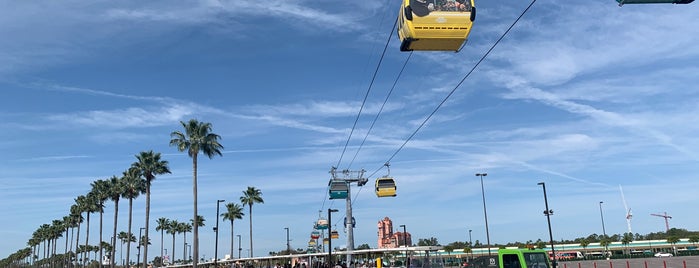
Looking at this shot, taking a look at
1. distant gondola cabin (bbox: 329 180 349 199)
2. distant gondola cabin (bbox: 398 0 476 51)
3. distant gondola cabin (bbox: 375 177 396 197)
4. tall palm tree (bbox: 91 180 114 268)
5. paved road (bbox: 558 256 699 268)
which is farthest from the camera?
tall palm tree (bbox: 91 180 114 268)

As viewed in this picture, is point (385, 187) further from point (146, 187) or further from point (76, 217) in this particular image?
point (76, 217)

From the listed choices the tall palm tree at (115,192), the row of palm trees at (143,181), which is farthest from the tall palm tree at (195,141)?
the tall palm tree at (115,192)

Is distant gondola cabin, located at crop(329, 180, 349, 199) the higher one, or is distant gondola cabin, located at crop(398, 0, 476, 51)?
distant gondola cabin, located at crop(329, 180, 349, 199)

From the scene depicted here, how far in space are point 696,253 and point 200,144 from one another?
301 ft

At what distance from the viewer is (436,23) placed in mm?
15641

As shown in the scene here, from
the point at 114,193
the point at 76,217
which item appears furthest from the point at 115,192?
the point at 76,217

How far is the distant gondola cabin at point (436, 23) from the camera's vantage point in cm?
1548

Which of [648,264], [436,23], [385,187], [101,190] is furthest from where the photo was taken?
[101,190]

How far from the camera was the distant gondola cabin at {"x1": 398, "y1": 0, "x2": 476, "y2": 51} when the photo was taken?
15.5m

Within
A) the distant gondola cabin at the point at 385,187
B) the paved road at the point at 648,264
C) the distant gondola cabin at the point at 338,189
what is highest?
the distant gondola cabin at the point at 338,189

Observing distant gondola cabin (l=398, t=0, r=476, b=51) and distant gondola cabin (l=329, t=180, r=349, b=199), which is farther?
distant gondola cabin (l=329, t=180, r=349, b=199)

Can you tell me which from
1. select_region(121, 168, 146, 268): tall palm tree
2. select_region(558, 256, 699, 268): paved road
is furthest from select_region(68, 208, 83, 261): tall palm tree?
select_region(558, 256, 699, 268): paved road

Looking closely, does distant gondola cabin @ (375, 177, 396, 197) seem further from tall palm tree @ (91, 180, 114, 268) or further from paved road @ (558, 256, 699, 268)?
tall palm tree @ (91, 180, 114, 268)

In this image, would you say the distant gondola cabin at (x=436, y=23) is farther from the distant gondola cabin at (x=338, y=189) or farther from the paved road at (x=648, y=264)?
the distant gondola cabin at (x=338, y=189)
